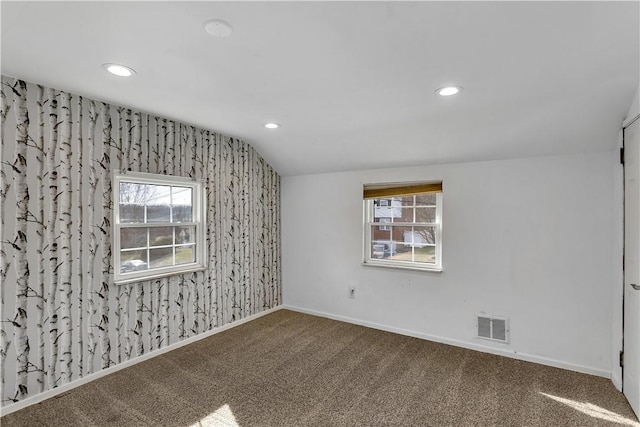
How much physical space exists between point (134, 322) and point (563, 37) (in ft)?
12.4

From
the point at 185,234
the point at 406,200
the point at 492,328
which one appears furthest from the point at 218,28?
the point at 492,328

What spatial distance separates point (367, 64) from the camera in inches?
75.0

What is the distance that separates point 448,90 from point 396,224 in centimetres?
196

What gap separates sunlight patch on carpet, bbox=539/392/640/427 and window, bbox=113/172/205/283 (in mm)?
3464

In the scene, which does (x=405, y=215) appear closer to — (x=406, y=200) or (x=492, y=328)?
(x=406, y=200)

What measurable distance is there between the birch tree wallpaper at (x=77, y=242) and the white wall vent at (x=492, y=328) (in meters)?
2.91

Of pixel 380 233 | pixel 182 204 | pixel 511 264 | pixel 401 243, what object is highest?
pixel 182 204

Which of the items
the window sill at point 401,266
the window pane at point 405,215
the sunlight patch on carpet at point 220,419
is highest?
the window pane at point 405,215

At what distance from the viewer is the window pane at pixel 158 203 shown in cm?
319

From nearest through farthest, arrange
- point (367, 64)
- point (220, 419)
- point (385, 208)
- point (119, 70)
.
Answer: point (367, 64) < point (119, 70) < point (220, 419) < point (385, 208)

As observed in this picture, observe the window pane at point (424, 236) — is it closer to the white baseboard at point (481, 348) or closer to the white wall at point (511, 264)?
the white wall at point (511, 264)

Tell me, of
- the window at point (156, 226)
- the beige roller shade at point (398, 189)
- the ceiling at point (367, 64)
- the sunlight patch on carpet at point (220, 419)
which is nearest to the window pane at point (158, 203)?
the window at point (156, 226)

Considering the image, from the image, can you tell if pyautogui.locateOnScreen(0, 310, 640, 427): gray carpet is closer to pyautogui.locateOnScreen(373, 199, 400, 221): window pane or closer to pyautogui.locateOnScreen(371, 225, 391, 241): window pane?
pyautogui.locateOnScreen(371, 225, 391, 241): window pane

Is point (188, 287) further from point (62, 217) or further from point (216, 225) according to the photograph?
point (62, 217)
